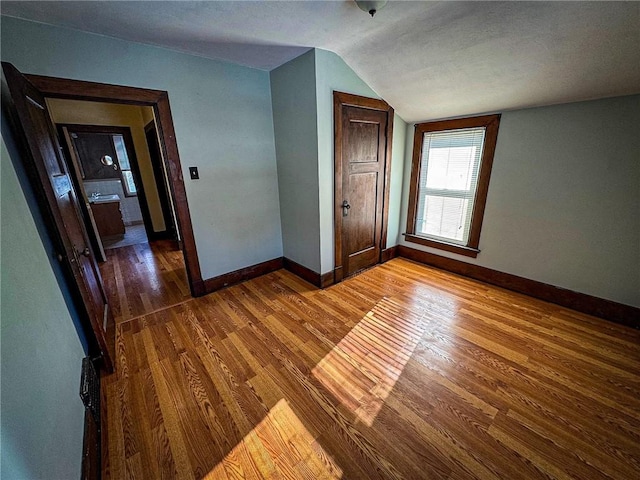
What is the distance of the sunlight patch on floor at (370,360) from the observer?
1569 millimetres

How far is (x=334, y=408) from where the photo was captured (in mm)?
1503

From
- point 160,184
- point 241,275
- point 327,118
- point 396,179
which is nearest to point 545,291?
point 396,179

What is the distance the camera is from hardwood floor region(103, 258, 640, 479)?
1.24 metres

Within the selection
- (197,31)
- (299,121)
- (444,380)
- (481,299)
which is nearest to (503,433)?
(444,380)

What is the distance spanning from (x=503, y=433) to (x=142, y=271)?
405 centimetres

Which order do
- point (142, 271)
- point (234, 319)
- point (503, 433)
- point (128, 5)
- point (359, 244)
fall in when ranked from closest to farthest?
point (503, 433) → point (128, 5) → point (234, 319) → point (359, 244) → point (142, 271)

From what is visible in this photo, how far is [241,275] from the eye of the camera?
9.82ft

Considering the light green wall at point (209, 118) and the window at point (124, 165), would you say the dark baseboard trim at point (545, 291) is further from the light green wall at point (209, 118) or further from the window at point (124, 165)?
the window at point (124, 165)

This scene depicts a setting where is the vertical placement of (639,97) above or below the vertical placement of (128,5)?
below

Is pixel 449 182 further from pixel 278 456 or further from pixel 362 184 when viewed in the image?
pixel 278 456

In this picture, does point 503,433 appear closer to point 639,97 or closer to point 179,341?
point 179,341

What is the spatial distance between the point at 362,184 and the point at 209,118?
1736 mm

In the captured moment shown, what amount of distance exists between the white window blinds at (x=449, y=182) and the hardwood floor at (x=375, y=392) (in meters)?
1.01

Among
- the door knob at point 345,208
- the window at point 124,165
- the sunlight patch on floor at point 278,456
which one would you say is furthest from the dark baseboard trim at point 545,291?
the window at point 124,165
